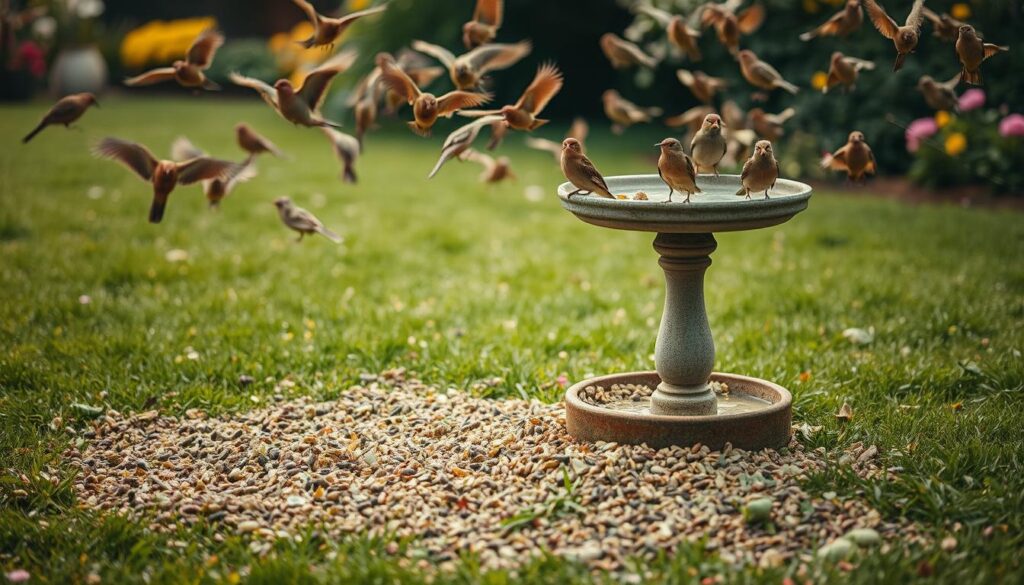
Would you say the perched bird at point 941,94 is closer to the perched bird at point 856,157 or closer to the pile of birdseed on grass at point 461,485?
the perched bird at point 856,157

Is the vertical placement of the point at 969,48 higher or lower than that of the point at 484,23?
higher

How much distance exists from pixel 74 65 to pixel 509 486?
17.4 meters

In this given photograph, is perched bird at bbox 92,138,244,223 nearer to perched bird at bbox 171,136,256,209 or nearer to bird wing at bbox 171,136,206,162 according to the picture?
perched bird at bbox 171,136,256,209

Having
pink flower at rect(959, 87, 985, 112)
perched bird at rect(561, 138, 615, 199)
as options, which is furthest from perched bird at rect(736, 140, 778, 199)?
pink flower at rect(959, 87, 985, 112)

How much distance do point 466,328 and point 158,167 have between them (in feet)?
6.79

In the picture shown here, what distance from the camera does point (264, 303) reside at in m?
5.69

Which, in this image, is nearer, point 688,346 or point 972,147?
point 688,346

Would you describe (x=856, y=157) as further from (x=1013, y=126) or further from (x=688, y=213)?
(x=1013, y=126)

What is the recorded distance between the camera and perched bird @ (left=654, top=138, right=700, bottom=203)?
11.0 feet

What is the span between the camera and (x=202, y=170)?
368 centimetres

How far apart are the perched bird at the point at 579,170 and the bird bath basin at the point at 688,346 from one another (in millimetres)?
46

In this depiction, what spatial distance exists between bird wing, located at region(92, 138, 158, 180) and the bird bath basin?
5.03 feet

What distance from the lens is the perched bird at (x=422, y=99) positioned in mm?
3432

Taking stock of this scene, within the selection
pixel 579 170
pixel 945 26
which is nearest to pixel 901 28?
pixel 945 26
